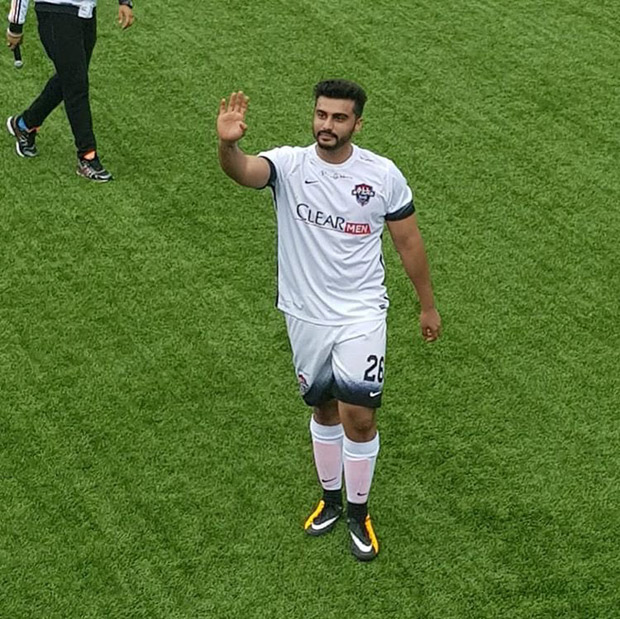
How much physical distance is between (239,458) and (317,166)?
60.7 inches

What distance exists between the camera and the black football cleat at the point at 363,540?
4.54 metres

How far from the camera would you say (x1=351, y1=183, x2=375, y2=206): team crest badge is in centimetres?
402

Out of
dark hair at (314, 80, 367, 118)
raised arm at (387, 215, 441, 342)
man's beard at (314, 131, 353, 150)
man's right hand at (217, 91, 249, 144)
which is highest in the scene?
dark hair at (314, 80, 367, 118)

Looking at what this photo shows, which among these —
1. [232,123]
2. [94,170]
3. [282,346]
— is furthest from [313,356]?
[94,170]

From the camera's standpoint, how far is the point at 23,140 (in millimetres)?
6949

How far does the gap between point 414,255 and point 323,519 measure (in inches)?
47.8

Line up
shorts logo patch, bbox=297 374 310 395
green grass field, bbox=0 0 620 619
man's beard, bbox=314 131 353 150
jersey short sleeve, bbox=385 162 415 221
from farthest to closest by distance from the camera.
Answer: green grass field, bbox=0 0 620 619 → shorts logo patch, bbox=297 374 310 395 → jersey short sleeve, bbox=385 162 415 221 → man's beard, bbox=314 131 353 150

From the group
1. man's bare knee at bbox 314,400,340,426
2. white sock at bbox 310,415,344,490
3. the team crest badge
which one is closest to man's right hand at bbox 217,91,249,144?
the team crest badge

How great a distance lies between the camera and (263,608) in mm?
4309

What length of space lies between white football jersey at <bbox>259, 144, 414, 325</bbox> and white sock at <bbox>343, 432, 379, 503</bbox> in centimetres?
54

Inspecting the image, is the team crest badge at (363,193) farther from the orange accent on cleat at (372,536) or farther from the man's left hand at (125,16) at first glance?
the man's left hand at (125,16)

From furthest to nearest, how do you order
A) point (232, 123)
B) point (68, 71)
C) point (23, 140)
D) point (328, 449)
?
point (23, 140), point (68, 71), point (328, 449), point (232, 123)

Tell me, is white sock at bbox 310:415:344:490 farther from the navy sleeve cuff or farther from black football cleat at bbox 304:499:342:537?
the navy sleeve cuff

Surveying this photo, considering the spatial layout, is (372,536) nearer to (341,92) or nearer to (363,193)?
(363,193)
